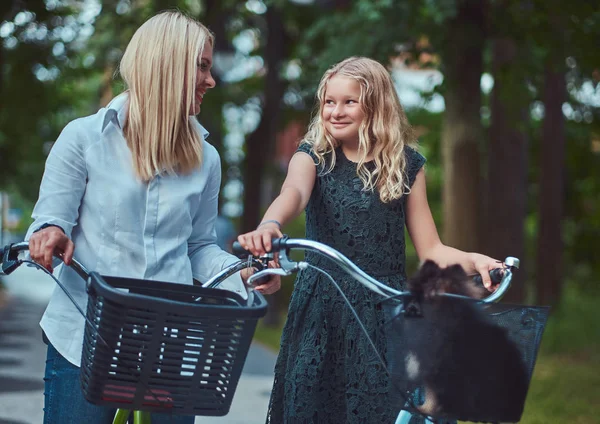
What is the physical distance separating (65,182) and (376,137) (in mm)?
1085

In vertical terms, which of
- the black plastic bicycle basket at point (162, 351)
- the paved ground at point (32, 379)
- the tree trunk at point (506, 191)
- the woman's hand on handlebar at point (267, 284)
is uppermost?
the tree trunk at point (506, 191)

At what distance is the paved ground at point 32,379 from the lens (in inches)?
279

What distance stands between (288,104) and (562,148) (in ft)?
14.8

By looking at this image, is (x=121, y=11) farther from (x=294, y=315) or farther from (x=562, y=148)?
(x=294, y=315)

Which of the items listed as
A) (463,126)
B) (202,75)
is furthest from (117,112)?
(463,126)

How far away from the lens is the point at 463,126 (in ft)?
32.0

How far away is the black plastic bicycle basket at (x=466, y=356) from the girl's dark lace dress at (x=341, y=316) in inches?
32.9

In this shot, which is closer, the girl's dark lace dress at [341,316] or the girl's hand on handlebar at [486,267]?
the girl's hand on handlebar at [486,267]

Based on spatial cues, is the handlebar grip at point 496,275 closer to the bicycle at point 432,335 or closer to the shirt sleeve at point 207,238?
the bicycle at point 432,335

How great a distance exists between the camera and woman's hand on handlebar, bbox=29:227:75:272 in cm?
260

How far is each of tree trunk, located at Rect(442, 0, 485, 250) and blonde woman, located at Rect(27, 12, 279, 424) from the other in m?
6.57

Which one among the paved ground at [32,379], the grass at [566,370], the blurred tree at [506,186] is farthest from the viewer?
the blurred tree at [506,186]

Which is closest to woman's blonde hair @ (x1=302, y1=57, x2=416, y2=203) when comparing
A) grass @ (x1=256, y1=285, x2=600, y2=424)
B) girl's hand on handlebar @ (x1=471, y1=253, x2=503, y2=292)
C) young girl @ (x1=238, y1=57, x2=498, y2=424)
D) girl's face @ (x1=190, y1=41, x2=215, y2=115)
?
young girl @ (x1=238, y1=57, x2=498, y2=424)

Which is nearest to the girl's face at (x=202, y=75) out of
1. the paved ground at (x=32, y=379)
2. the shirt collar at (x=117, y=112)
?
the shirt collar at (x=117, y=112)
